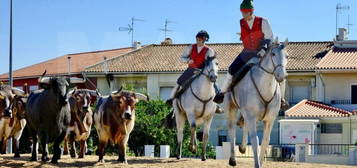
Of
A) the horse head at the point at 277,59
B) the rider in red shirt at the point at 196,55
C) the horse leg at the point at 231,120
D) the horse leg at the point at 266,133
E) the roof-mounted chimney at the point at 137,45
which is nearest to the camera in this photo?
the horse head at the point at 277,59

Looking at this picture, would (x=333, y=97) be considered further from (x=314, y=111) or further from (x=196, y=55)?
(x=196, y=55)

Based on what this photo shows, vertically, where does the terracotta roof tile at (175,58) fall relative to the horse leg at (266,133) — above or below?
above

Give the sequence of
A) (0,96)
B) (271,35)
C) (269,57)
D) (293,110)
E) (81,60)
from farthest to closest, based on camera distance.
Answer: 1. (81,60)
2. (293,110)
3. (0,96)
4. (271,35)
5. (269,57)

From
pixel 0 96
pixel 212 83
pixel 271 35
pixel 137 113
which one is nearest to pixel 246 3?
pixel 271 35

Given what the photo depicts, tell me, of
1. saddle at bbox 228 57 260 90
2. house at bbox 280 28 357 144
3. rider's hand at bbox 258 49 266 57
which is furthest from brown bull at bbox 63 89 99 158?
house at bbox 280 28 357 144

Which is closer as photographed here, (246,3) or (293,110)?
(246,3)

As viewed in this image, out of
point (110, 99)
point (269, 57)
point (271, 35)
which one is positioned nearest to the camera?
point (269, 57)

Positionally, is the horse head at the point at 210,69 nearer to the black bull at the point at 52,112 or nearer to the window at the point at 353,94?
the black bull at the point at 52,112

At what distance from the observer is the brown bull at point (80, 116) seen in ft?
76.6

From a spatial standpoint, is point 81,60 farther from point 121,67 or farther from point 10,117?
point 10,117

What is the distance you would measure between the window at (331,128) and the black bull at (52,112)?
38.1 meters

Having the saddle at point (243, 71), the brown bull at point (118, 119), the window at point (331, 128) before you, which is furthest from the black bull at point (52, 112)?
the window at point (331, 128)

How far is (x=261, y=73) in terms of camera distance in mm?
17172

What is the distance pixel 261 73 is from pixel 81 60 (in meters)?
61.8
